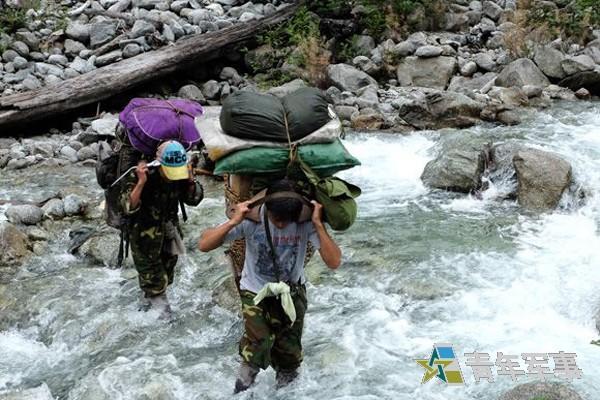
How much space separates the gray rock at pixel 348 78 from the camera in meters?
12.2

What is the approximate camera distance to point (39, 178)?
908 centimetres

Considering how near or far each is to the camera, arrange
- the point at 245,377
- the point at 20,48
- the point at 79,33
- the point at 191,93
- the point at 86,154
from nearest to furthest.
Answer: the point at 245,377 → the point at 86,154 → the point at 191,93 → the point at 20,48 → the point at 79,33

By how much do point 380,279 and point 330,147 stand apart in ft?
9.08

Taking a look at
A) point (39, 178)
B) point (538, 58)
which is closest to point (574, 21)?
point (538, 58)

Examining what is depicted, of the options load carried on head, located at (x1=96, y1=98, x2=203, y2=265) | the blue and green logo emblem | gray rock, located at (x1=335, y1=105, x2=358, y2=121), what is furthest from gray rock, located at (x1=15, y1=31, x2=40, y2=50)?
the blue and green logo emblem

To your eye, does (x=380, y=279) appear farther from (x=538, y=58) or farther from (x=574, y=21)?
(x=574, y=21)

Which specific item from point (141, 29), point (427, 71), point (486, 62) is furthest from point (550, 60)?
point (141, 29)

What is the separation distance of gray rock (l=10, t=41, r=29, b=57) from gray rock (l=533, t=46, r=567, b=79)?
30.9 ft

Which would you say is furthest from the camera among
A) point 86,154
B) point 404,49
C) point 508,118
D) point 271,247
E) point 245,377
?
point 404,49

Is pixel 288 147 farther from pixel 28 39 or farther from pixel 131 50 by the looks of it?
pixel 28 39

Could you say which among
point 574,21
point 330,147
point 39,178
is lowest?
point 39,178

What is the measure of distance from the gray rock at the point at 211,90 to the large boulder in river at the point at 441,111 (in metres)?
3.39

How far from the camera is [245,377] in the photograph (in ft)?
14.2

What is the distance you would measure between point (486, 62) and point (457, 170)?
17.6 feet
